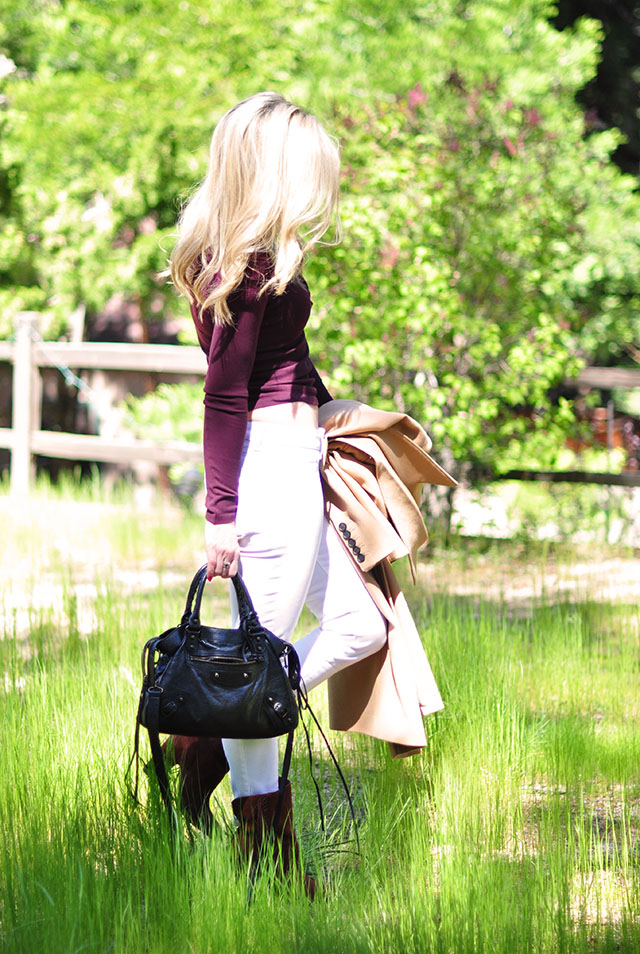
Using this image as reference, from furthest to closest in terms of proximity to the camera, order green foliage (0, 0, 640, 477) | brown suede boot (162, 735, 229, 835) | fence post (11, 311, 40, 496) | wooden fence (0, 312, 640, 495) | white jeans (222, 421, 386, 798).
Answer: fence post (11, 311, 40, 496), wooden fence (0, 312, 640, 495), green foliage (0, 0, 640, 477), brown suede boot (162, 735, 229, 835), white jeans (222, 421, 386, 798)

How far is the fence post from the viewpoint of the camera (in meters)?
9.45

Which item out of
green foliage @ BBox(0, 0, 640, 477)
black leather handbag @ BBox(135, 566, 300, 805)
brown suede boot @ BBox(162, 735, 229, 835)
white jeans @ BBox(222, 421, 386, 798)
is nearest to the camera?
black leather handbag @ BBox(135, 566, 300, 805)

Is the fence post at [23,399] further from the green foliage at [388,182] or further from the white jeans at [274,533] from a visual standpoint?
the white jeans at [274,533]

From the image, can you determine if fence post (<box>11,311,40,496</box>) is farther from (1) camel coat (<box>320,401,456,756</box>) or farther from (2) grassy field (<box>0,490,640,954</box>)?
(1) camel coat (<box>320,401,456,756</box>)

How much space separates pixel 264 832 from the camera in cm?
258

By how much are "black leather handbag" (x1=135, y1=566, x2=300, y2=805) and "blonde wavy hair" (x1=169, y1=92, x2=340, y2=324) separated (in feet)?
2.32

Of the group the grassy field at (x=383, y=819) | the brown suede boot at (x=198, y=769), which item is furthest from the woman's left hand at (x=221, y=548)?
the grassy field at (x=383, y=819)

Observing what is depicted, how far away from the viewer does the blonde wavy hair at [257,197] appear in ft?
8.25

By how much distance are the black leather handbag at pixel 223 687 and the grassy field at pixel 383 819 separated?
0.83 feet

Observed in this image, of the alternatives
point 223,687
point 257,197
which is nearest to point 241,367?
point 257,197

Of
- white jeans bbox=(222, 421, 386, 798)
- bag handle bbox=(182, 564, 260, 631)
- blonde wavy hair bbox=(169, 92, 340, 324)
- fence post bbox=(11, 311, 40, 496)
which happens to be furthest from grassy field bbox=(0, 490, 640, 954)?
fence post bbox=(11, 311, 40, 496)

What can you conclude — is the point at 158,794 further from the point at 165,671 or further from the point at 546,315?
the point at 546,315

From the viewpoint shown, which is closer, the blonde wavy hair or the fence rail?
the blonde wavy hair

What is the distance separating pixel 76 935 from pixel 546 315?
556cm
